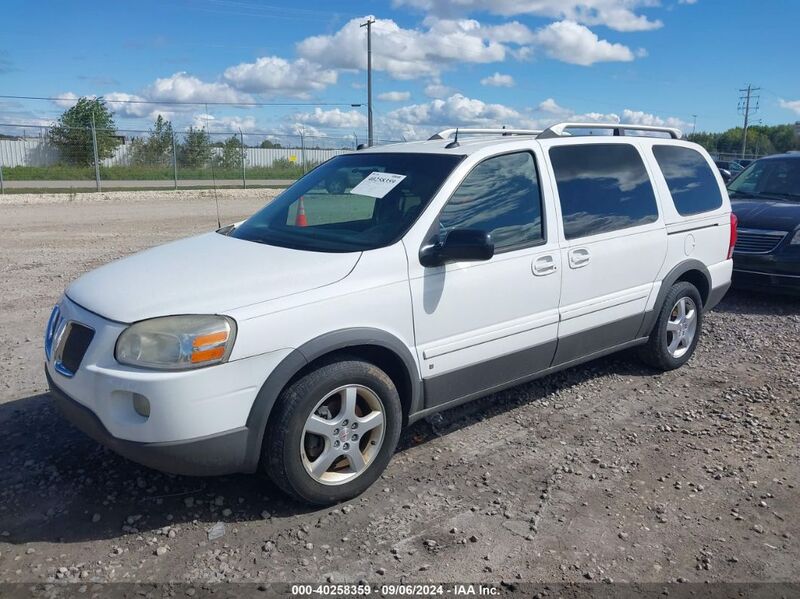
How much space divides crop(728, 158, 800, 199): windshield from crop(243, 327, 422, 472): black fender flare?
7.51 metres

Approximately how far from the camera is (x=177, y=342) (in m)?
3.17

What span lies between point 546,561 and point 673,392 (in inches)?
105

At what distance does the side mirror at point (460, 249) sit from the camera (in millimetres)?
3754

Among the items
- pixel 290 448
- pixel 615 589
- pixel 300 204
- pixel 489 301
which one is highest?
pixel 300 204

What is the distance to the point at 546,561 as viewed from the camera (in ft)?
10.6

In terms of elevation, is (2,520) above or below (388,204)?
below

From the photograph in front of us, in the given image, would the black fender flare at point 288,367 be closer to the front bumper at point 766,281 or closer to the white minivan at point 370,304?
the white minivan at point 370,304

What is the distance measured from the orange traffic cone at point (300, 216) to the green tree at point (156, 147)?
2464cm

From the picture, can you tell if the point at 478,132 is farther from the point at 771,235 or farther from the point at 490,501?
the point at 771,235

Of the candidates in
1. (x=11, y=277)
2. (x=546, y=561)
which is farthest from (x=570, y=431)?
(x=11, y=277)

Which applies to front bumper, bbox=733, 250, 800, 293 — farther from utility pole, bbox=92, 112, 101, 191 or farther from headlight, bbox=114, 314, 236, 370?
utility pole, bbox=92, 112, 101, 191

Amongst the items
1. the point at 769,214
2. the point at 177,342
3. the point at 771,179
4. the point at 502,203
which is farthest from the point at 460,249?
the point at 771,179

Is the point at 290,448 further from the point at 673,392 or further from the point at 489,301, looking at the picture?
the point at 673,392

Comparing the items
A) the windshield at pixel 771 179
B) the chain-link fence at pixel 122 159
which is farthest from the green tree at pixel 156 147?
the windshield at pixel 771 179
